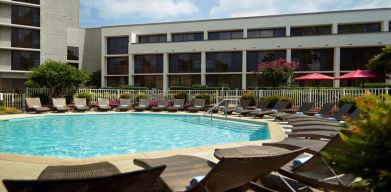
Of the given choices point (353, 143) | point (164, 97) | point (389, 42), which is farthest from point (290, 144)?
point (389, 42)

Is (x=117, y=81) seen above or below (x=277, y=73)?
below

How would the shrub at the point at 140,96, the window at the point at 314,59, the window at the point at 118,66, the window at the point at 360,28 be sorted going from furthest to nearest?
the window at the point at 118,66 → the window at the point at 360,28 → the window at the point at 314,59 → the shrub at the point at 140,96

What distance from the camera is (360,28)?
1444 inches

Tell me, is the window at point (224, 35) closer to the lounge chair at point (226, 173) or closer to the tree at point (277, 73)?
the tree at point (277, 73)

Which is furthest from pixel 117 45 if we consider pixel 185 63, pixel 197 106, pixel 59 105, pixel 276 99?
pixel 276 99

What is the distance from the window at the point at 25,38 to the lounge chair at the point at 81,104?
70.7ft

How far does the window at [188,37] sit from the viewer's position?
42062mm

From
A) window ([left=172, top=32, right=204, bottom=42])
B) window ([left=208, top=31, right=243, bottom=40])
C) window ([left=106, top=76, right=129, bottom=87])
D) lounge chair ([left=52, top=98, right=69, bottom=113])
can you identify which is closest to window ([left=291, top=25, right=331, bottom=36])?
window ([left=208, top=31, right=243, bottom=40])

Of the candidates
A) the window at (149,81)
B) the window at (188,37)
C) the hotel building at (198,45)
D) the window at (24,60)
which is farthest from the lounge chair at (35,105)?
the window at (188,37)

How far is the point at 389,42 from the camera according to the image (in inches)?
1268

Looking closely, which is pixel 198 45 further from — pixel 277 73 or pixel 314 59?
pixel 277 73

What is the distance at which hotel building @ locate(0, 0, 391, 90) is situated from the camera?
34.9m

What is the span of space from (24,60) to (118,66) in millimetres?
10951

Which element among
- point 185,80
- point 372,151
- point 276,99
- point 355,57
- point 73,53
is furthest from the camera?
point 73,53
